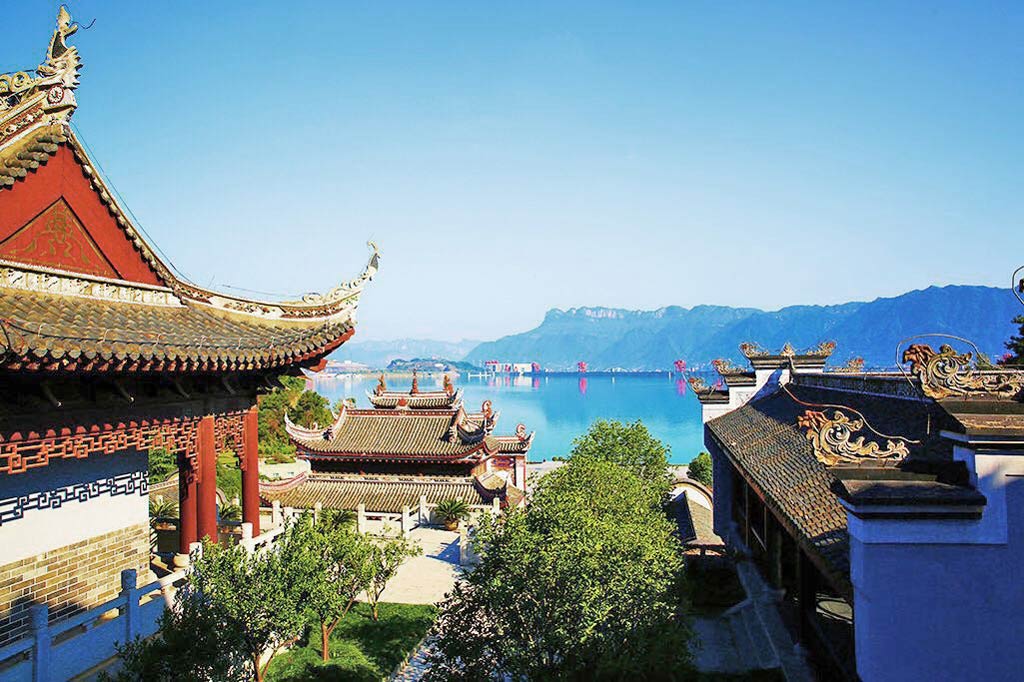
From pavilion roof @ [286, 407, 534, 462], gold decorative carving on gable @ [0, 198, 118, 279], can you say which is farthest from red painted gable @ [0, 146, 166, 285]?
pavilion roof @ [286, 407, 534, 462]

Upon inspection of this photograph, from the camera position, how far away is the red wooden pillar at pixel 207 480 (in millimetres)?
8516

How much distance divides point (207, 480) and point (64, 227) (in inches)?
131

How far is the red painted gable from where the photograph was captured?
711 centimetres

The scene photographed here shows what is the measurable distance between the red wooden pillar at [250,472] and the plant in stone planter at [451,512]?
15.4 meters

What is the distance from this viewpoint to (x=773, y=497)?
877 centimetres

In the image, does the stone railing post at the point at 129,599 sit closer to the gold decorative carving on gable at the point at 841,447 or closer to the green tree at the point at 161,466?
the gold decorative carving on gable at the point at 841,447

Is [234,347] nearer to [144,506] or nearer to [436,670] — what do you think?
[144,506]

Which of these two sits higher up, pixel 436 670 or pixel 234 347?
pixel 234 347

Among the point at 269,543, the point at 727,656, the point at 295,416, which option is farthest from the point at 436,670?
the point at 295,416

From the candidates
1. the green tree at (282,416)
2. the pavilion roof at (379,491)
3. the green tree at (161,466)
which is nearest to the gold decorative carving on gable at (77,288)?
the pavilion roof at (379,491)

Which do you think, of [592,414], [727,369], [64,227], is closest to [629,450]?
[727,369]

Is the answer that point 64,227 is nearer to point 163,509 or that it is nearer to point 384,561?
point 384,561

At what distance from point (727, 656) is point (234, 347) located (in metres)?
9.37

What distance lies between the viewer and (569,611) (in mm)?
7277
